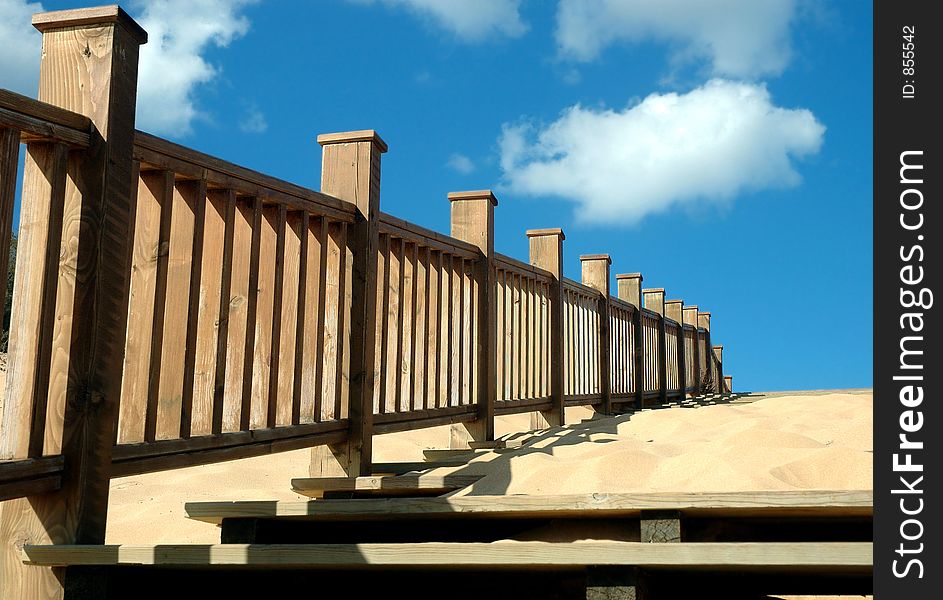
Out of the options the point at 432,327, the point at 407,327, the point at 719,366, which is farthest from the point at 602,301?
the point at 719,366

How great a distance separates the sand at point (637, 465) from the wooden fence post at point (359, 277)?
2.11 feet

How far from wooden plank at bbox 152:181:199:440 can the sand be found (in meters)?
1.24

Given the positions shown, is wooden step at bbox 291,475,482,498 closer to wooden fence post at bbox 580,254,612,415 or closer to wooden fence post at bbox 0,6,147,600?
wooden fence post at bbox 0,6,147,600

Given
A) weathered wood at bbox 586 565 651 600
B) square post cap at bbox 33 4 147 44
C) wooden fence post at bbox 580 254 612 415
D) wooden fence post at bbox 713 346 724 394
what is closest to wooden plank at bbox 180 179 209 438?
square post cap at bbox 33 4 147 44

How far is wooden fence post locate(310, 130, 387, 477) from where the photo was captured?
449cm

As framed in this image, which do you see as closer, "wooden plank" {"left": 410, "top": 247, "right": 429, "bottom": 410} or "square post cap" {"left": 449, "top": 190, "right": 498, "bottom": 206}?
"wooden plank" {"left": 410, "top": 247, "right": 429, "bottom": 410}

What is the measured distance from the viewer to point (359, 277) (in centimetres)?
455

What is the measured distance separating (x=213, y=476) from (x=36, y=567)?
356 cm

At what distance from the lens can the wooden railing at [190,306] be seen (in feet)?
9.18

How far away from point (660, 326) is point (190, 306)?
32.1 ft

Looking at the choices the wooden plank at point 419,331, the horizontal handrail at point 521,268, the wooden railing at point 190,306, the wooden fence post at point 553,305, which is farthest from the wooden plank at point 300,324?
the wooden fence post at point 553,305

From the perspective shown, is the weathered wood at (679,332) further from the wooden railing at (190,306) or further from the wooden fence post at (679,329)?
the wooden railing at (190,306)

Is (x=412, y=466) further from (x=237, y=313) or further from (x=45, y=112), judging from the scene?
(x=45, y=112)

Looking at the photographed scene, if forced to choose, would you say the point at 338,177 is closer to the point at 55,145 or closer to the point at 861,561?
the point at 55,145
